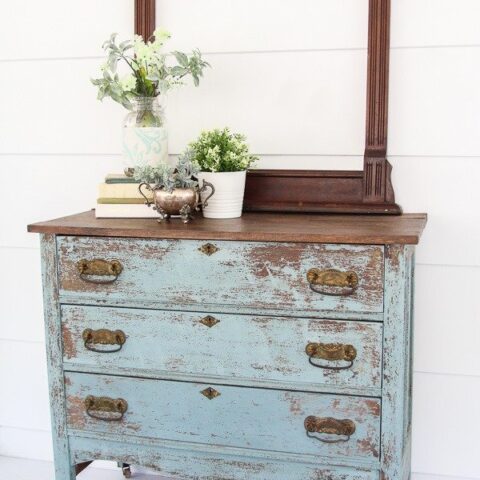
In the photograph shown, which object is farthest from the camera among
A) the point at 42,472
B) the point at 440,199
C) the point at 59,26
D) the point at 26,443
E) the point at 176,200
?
the point at 26,443

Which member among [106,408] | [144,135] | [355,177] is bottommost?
[106,408]

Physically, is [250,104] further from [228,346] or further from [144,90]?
[228,346]

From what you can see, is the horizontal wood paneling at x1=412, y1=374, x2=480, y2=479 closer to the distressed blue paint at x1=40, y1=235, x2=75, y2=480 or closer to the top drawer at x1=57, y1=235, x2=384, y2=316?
the top drawer at x1=57, y1=235, x2=384, y2=316

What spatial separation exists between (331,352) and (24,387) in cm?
137

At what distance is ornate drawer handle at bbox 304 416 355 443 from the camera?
204 centimetres

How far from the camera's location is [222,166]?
2281mm

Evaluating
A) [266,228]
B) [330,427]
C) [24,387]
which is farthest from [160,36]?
[24,387]

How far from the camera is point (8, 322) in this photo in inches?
113

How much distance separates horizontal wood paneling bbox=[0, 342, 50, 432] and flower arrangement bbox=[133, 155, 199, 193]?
965 mm

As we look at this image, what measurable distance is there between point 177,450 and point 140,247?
0.57 meters

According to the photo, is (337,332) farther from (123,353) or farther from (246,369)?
(123,353)

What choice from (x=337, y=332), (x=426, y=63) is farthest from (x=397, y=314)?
(x=426, y=63)

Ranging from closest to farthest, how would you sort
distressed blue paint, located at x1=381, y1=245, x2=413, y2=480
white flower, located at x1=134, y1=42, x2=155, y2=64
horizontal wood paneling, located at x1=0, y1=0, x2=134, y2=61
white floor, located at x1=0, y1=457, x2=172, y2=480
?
distressed blue paint, located at x1=381, y1=245, x2=413, y2=480 → white flower, located at x1=134, y1=42, x2=155, y2=64 → horizontal wood paneling, located at x1=0, y1=0, x2=134, y2=61 → white floor, located at x1=0, y1=457, x2=172, y2=480

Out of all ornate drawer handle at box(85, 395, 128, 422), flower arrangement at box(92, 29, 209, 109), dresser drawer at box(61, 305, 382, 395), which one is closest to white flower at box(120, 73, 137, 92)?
flower arrangement at box(92, 29, 209, 109)
